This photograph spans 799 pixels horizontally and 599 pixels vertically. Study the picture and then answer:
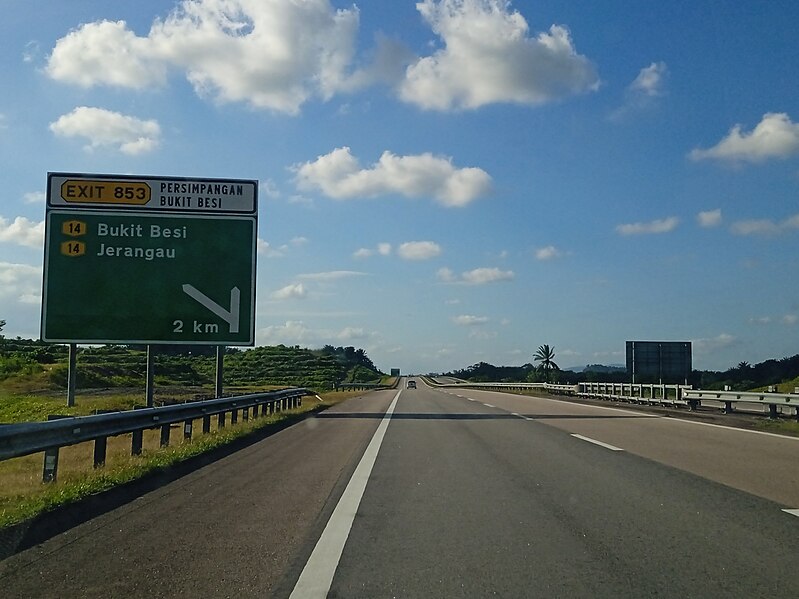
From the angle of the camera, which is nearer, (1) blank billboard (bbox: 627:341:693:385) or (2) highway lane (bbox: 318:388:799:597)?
(2) highway lane (bbox: 318:388:799:597)

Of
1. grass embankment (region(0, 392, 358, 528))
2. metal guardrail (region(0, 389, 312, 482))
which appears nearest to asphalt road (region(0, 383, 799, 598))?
grass embankment (region(0, 392, 358, 528))

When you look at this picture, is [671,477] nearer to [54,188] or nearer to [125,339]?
[125,339]

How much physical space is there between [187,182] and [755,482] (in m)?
16.7

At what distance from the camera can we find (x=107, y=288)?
70.5 feet

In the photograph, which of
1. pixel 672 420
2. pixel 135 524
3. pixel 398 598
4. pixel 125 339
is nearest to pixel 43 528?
pixel 135 524

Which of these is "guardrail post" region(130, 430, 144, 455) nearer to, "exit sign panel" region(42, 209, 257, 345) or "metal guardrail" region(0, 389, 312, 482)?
"metal guardrail" region(0, 389, 312, 482)

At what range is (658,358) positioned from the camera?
47.3 m

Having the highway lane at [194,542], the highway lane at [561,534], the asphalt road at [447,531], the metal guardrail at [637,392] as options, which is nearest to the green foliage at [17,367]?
the metal guardrail at [637,392]

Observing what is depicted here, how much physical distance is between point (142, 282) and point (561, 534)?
16.4 m

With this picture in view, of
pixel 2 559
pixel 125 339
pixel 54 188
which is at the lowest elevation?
pixel 2 559

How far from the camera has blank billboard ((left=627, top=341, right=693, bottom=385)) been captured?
47031mm

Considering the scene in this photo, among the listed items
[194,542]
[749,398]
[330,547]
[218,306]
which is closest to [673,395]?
[749,398]

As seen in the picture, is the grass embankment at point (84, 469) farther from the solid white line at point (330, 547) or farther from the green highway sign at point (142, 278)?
the solid white line at point (330, 547)

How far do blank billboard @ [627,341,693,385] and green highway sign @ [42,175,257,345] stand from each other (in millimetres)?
30122
